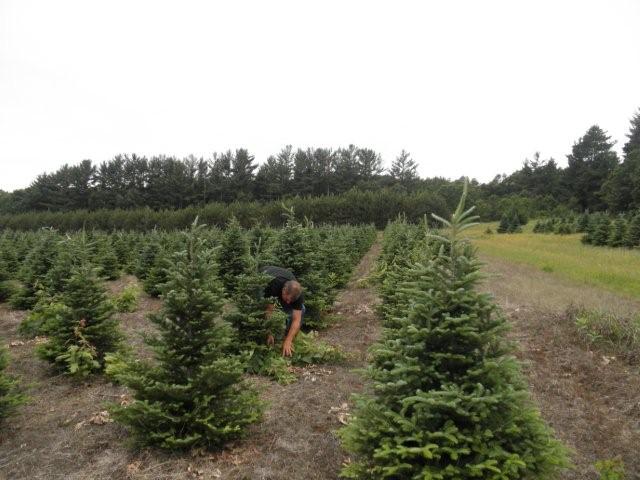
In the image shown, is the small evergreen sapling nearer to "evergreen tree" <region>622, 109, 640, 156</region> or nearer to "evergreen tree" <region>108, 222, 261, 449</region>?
"evergreen tree" <region>108, 222, 261, 449</region>

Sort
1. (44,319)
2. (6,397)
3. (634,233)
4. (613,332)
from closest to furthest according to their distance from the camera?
(6,397) → (613,332) → (44,319) → (634,233)

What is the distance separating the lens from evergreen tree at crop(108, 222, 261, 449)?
478cm

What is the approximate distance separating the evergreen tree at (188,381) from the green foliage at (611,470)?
360cm

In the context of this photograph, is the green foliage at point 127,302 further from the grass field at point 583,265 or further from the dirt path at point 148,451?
the grass field at point 583,265

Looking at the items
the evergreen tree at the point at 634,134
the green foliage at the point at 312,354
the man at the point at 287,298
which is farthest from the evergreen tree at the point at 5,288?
the evergreen tree at the point at 634,134

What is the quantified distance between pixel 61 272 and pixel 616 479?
1070cm

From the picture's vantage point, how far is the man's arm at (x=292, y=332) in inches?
296

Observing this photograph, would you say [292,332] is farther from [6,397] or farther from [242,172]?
[242,172]

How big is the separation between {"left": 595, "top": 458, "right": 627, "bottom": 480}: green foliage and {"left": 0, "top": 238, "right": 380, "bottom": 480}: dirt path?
2.65 m

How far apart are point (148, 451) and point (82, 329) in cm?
325

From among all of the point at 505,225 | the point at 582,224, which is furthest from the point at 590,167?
the point at 582,224

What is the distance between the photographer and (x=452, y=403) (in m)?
3.48

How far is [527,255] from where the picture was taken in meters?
26.0

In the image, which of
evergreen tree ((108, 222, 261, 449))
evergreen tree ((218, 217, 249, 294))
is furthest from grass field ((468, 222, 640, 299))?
evergreen tree ((108, 222, 261, 449))
